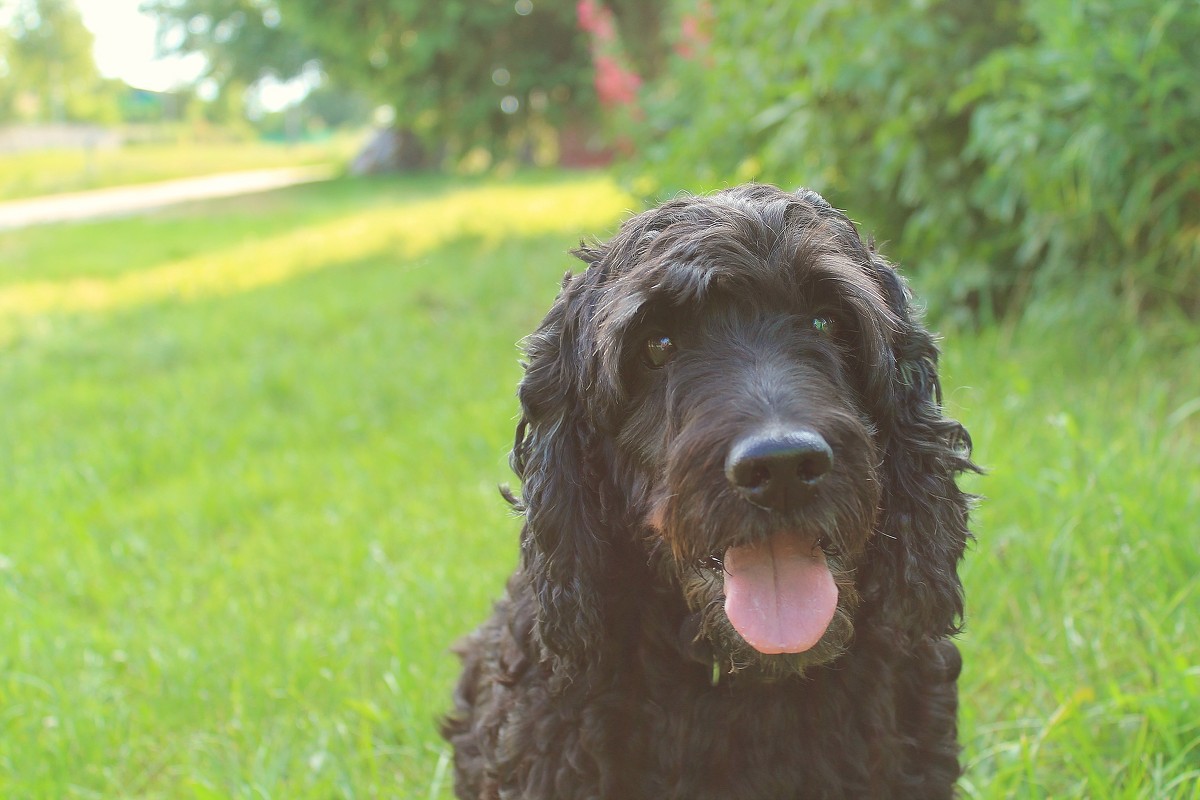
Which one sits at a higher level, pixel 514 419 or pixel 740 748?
pixel 740 748

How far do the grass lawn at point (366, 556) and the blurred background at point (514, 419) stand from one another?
0.02 m

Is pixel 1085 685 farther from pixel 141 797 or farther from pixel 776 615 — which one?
pixel 141 797

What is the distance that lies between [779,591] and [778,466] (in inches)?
13.7

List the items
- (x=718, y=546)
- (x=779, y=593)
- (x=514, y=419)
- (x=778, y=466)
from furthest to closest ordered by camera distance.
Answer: (x=514, y=419), (x=779, y=593), (x=718, y=546), (x=778, y=466)

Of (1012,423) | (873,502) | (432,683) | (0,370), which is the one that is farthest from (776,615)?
(0,370)

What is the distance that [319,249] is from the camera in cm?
1358

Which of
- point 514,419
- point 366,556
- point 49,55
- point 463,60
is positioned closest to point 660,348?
point 514,419

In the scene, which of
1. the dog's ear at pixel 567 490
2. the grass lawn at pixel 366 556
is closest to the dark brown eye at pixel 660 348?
the dog's ear at pixel 567 490

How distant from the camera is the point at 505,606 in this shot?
9.10 ft

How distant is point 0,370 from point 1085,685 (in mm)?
8468

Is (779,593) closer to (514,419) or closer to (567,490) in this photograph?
(567,490)

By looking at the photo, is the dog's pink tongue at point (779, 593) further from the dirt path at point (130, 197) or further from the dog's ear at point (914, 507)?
the dirt path at point (130, 197)

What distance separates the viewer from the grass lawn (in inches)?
116

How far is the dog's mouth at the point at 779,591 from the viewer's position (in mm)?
1971
